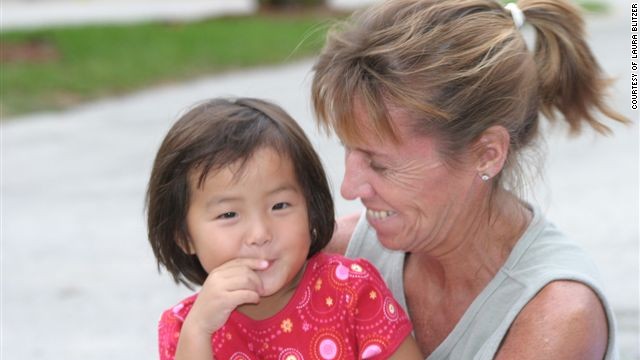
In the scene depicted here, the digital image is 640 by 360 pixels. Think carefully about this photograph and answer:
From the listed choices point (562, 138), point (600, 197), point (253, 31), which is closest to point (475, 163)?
point (600, 197)

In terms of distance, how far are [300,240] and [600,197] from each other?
3962mm

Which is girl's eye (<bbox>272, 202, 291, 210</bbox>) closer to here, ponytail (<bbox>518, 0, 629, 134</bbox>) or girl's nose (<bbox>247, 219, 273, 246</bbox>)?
girl's nose (<bbox>247, 219, 273, 246</bbox>)

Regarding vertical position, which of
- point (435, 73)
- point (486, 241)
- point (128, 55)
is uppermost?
point (128, 55)

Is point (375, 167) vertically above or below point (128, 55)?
below

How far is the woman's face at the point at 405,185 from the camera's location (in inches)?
95.6

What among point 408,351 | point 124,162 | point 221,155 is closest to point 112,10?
point 124,162

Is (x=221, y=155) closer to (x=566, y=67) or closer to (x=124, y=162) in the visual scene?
(x=566, y=67)

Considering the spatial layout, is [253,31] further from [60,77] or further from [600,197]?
[600,197]

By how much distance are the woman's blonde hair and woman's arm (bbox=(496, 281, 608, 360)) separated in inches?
13.9

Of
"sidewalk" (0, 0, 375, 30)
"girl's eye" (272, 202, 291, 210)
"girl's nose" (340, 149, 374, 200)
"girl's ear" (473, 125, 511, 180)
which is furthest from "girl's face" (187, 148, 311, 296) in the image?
"sidewalk" (0, 0, 375, 30)

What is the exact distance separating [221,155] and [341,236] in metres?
0.57

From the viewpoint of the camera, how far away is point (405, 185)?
2.44 metres

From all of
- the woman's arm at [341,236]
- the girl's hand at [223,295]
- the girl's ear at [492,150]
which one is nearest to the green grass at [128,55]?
the woman's arm at [341,236]

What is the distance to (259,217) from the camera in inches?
95.0
